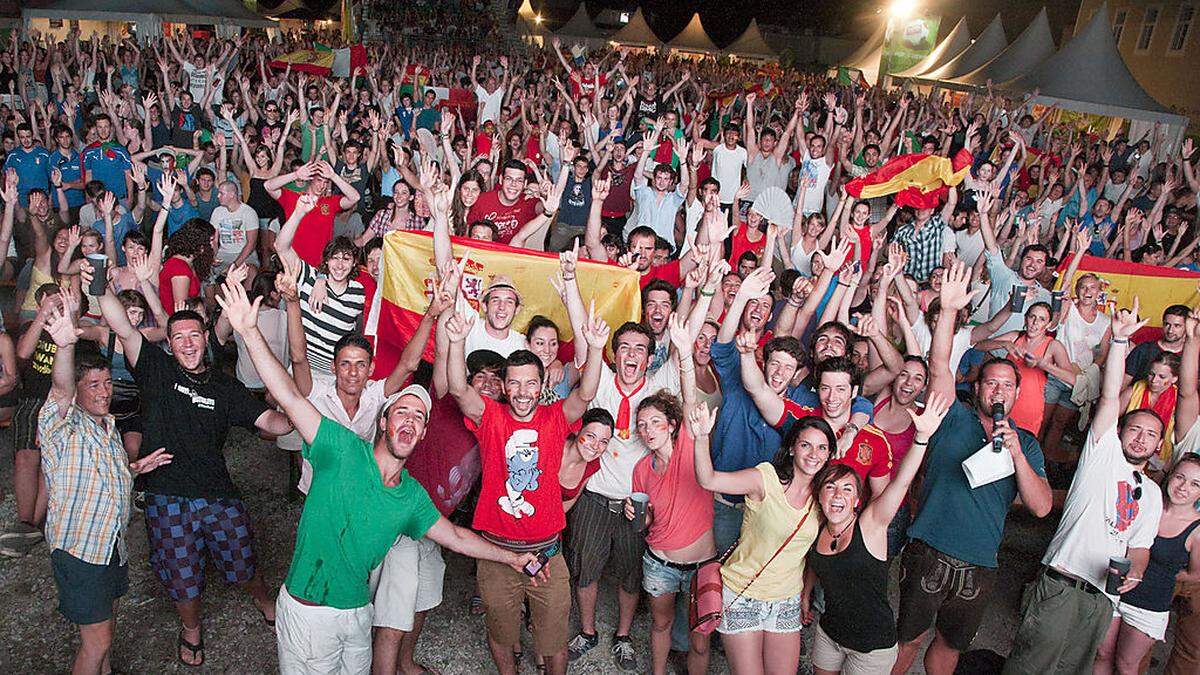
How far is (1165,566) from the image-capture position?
13.3ft

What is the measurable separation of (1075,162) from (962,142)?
2.03m

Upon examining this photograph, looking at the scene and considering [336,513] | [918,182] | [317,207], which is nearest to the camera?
[336,513]

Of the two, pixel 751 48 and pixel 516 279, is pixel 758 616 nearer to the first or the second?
pixel 516 279

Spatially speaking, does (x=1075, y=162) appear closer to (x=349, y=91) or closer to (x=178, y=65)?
(x=349, y=91)

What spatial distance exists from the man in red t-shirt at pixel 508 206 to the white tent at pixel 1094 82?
11525mm

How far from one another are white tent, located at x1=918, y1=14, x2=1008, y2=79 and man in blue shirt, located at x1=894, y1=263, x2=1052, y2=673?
1897 cm

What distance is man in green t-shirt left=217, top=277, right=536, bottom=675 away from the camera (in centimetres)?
327

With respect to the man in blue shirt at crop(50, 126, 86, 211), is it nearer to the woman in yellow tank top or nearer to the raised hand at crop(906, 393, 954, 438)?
the woman in yellow tank top

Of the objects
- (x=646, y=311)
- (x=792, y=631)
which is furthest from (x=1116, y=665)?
(x=646, y=311)

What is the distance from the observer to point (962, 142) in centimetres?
1216

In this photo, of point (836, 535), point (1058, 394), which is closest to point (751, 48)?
point (1058, 394)

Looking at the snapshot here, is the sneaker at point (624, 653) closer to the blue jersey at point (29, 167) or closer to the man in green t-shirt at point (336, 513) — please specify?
the man in green t-shirt at point (336, 513)

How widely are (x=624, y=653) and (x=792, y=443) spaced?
1.62 metres

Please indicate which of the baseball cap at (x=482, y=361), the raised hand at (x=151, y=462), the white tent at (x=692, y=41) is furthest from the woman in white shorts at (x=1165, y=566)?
the white tent at (x=692, y=41)
